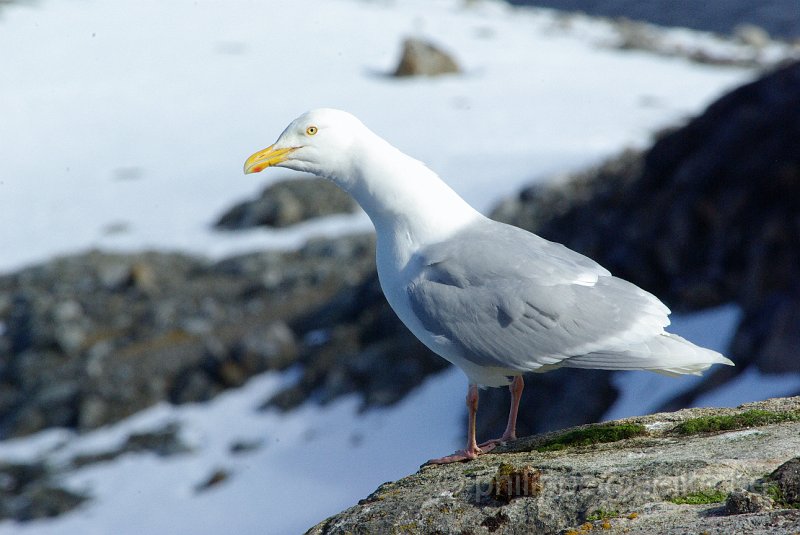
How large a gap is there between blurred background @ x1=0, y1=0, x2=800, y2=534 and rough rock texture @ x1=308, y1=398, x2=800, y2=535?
8.04 metres

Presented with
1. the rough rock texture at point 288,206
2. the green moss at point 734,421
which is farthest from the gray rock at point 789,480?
the rough rock texture at point 288,206

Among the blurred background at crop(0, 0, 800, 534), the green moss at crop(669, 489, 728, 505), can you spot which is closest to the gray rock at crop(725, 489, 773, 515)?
the green moss at crop(669, 489, 728, 505)

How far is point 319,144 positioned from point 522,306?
5.29ft

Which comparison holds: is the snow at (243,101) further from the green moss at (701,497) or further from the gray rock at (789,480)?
the gray rock at (789,480)

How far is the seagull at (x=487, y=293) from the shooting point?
5934mm

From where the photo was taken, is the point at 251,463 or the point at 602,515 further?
the point at 251,463

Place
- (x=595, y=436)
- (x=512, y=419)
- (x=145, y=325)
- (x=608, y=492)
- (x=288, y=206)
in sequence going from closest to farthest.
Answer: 1. (x=608, y=492)
2. (x=595, y=436)
3. (x=512, y=419)
4. (x=145, y=325)
5. (x=288, y=206)

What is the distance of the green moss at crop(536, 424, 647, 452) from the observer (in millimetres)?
5641

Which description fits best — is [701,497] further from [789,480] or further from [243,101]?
[243,101]

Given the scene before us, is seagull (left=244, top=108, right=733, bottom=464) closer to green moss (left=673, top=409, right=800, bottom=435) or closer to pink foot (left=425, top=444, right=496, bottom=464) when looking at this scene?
pink foot (left=425, top=444, right=496, bottom=464)

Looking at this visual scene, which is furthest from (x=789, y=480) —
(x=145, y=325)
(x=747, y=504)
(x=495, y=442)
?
(x=145, y=325)

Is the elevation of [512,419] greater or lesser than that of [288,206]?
greater

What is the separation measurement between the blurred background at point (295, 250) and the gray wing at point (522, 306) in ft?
24.3

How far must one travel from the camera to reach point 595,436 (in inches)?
224
